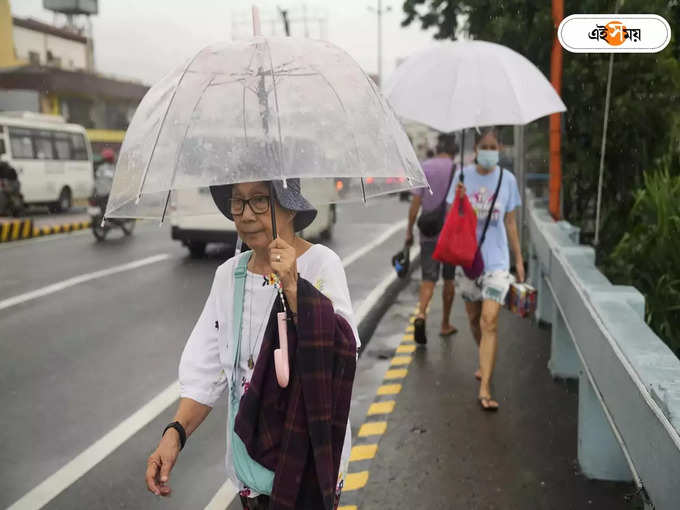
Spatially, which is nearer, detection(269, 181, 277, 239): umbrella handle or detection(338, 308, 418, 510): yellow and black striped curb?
detection(269, 181, 277, 239): umbrella handle

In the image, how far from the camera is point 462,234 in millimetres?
5684

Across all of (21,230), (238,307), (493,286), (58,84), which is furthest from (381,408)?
(58,84)

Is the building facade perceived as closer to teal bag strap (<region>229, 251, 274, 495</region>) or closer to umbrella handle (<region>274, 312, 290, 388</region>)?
teal bag strap (<region>229, 251, 274, 495</region>)

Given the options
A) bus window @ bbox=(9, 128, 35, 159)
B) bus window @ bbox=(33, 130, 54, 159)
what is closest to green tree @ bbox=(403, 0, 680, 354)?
bus window @ bbox=(9, 128, 35, 159)

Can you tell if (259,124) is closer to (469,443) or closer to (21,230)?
(469,443)

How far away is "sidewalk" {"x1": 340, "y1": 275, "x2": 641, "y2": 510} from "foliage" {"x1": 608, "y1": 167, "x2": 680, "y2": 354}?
856mm

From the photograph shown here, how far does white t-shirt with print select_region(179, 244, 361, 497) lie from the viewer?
237 cm

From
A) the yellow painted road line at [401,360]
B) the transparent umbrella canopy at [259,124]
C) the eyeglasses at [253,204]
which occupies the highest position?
the transparent umbrella canopy at [259,124]

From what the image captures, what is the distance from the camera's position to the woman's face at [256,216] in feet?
7.73

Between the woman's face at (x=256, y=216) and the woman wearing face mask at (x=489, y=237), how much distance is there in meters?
3.41

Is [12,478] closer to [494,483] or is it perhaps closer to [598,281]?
[494,483]

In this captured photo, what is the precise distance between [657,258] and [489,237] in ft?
3.85

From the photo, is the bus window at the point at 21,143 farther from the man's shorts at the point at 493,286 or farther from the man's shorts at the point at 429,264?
the man's shorts at the point at 493,286

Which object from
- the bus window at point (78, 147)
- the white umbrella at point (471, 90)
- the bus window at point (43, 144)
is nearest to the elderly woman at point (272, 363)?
the white umbrella at point (471, 90)
